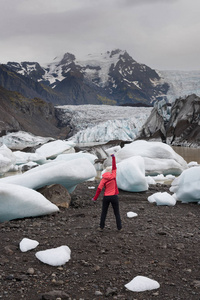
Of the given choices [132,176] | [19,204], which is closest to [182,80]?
[132,176]

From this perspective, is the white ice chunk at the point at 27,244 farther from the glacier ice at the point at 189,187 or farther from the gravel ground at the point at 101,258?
the glacier ice at the point at 189,187

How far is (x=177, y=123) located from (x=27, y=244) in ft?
155

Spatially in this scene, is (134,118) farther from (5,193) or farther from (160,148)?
(5,193)

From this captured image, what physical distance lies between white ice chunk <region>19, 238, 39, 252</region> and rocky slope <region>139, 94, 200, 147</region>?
40.4 meters

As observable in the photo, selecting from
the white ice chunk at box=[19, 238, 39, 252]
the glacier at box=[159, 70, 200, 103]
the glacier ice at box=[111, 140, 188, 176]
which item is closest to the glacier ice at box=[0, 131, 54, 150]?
the glacier ice at box=[111, 140, 188, 176]

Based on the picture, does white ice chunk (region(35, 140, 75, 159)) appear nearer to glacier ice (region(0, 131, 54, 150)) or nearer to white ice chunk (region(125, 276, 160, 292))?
white ice chunk (region(125, 276, 160, 292))

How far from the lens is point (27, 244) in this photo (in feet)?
16.1

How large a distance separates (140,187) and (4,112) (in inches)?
2811

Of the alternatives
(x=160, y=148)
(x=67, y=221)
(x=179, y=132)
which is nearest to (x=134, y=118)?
(x=179, y=132)

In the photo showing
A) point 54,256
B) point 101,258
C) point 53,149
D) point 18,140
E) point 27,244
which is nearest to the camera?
point 54,256

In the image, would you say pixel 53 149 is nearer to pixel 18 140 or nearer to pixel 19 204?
pixel 19 204

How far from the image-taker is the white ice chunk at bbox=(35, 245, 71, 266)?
A: 4393mm

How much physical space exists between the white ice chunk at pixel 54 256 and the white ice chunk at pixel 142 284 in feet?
3.16

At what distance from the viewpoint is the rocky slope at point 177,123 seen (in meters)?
47.4
